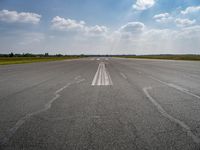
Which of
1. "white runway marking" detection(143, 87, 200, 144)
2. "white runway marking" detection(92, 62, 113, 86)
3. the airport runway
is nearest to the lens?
the airport runway

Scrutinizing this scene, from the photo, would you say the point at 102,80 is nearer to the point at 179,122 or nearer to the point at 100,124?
the point at 100,124

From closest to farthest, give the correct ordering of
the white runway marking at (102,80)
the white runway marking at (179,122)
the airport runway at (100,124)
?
the airport runway at (100,124) → the white runway marking at (179,122) → the white runway marking at (102,80)

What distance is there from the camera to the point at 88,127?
348 centimetres

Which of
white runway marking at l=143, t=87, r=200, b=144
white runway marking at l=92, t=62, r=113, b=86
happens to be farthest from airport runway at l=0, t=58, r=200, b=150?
Result: white runway marking at l=92, t=62, r=113, b=86

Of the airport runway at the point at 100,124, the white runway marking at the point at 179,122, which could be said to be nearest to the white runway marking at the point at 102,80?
the airport runway at the point at 100,124

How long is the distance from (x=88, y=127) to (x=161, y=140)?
4.87 ft

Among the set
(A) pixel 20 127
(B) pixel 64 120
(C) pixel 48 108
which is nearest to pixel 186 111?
(B) pixel 64 120

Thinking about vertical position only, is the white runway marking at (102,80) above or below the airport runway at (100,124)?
below

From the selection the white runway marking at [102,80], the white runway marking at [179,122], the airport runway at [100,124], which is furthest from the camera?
the white runway marking at [102,80]

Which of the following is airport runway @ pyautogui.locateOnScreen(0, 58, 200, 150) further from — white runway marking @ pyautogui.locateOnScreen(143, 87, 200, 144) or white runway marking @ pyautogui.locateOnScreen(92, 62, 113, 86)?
white runway marking @ pyautogui.locateOnScreen(92, 62, 113, 86)

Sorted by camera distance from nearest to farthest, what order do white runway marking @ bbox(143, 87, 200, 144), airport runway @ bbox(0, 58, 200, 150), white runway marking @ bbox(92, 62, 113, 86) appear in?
airport runway @ bbox(0, 58, 200, 150) → white runway marking @ bbox(143, 87, 200, 144) → white runway marking @ bbox(92, 62, 113, 86)

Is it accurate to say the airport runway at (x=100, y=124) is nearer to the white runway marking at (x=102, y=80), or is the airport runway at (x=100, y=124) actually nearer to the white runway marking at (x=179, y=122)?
the white runway marking at (x=179, y=122)

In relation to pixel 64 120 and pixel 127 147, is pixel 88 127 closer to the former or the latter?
pixel 64 120

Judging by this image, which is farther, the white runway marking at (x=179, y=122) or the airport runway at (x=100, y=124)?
the white runway marking at (x=179, y=122)
